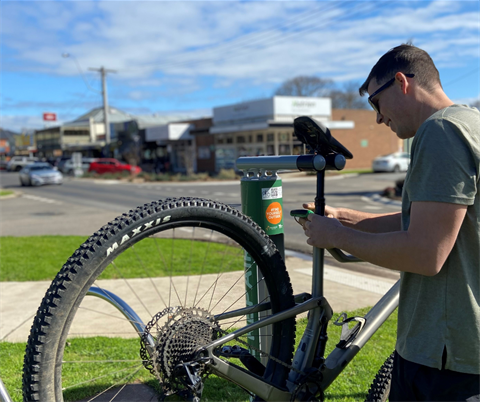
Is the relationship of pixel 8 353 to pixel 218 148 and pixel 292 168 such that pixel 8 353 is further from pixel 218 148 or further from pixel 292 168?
pixel 218 148

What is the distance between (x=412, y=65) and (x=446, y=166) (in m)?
0.42

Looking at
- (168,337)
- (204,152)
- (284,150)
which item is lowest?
(168,337)

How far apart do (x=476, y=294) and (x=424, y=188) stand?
430mm

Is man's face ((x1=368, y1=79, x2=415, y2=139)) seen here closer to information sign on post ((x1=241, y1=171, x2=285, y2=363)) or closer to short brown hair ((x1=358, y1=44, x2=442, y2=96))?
short brown hair ((x1=358, y1=44, x2=442, y2=96))

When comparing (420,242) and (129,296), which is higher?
(420,242)

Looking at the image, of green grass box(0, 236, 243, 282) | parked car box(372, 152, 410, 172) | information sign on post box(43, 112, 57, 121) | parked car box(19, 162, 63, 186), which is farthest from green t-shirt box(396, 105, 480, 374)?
information sign on post box(43, 112, 57, 121)

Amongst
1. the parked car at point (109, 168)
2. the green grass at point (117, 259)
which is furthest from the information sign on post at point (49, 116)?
the green grass at point (117, 259)

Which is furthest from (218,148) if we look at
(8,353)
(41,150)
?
(41,150)

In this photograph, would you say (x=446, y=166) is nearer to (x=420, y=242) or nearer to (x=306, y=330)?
(x=420, y=242)

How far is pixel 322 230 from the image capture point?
1868 mm

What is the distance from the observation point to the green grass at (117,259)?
6273 millimetres

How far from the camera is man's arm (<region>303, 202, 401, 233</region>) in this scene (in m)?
2.19

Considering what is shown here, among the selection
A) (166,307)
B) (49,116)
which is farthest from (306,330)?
(49,116)

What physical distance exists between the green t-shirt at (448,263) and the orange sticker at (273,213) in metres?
1.09
